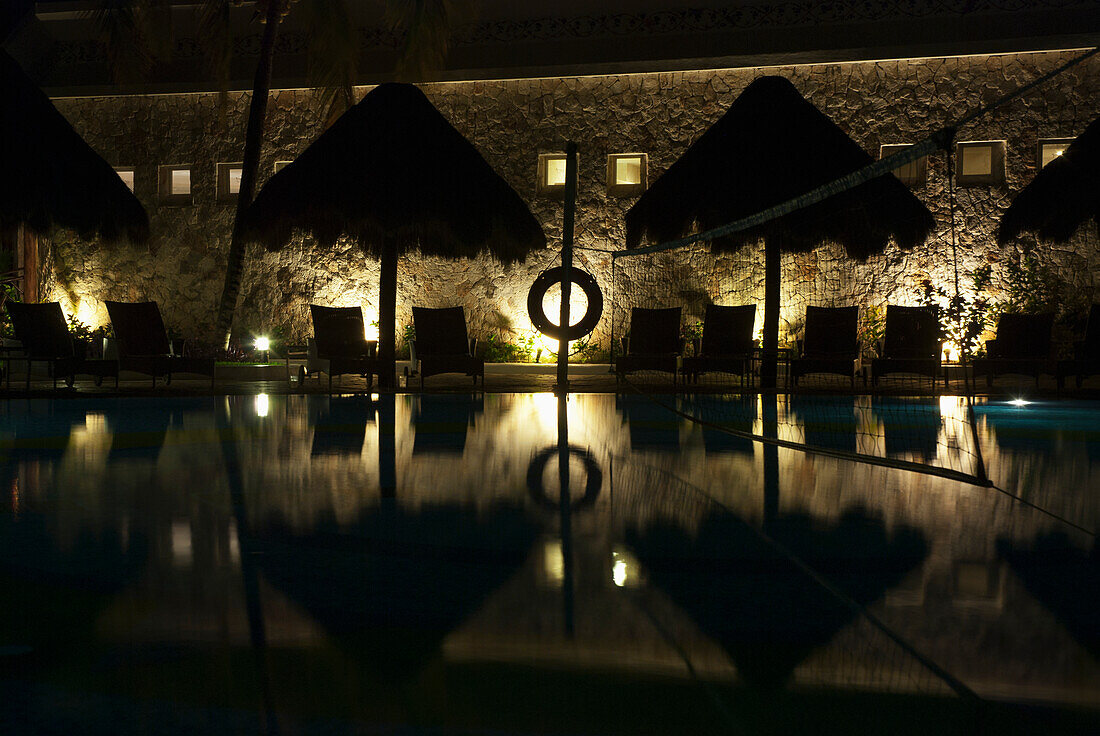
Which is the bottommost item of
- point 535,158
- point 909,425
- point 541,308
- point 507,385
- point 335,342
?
point 909,425

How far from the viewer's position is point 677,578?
3.04 metres

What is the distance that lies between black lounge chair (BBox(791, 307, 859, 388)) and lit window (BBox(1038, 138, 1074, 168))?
536cm

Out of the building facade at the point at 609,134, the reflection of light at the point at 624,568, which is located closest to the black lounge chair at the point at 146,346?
the building facade at the point at 609,134

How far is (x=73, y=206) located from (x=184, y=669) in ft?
34.5

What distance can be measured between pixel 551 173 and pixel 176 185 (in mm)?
6647

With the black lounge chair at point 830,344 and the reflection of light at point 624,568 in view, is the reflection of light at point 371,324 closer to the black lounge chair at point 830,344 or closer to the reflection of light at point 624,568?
the black lounge chair at point 830,344

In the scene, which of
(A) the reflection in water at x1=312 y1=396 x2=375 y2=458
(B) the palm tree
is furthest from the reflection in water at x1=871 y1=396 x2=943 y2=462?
(B) the palm tree

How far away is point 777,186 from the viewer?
443 inches

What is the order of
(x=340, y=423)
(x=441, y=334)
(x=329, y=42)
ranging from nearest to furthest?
1. (x=340, y=423)
2. (x=441, y=334)
3. (x=329, y=42)

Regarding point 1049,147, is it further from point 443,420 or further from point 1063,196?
point 443,420

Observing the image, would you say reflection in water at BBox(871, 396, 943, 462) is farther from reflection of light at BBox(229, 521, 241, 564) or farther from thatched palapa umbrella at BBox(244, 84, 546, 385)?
thatched palapa umbrella at BBox(244, 84, 546, 385)

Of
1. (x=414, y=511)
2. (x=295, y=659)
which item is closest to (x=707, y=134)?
(x=414, y=511)

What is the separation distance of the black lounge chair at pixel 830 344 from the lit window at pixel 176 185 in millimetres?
11100

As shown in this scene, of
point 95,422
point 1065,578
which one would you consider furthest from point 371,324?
point 1065,578
